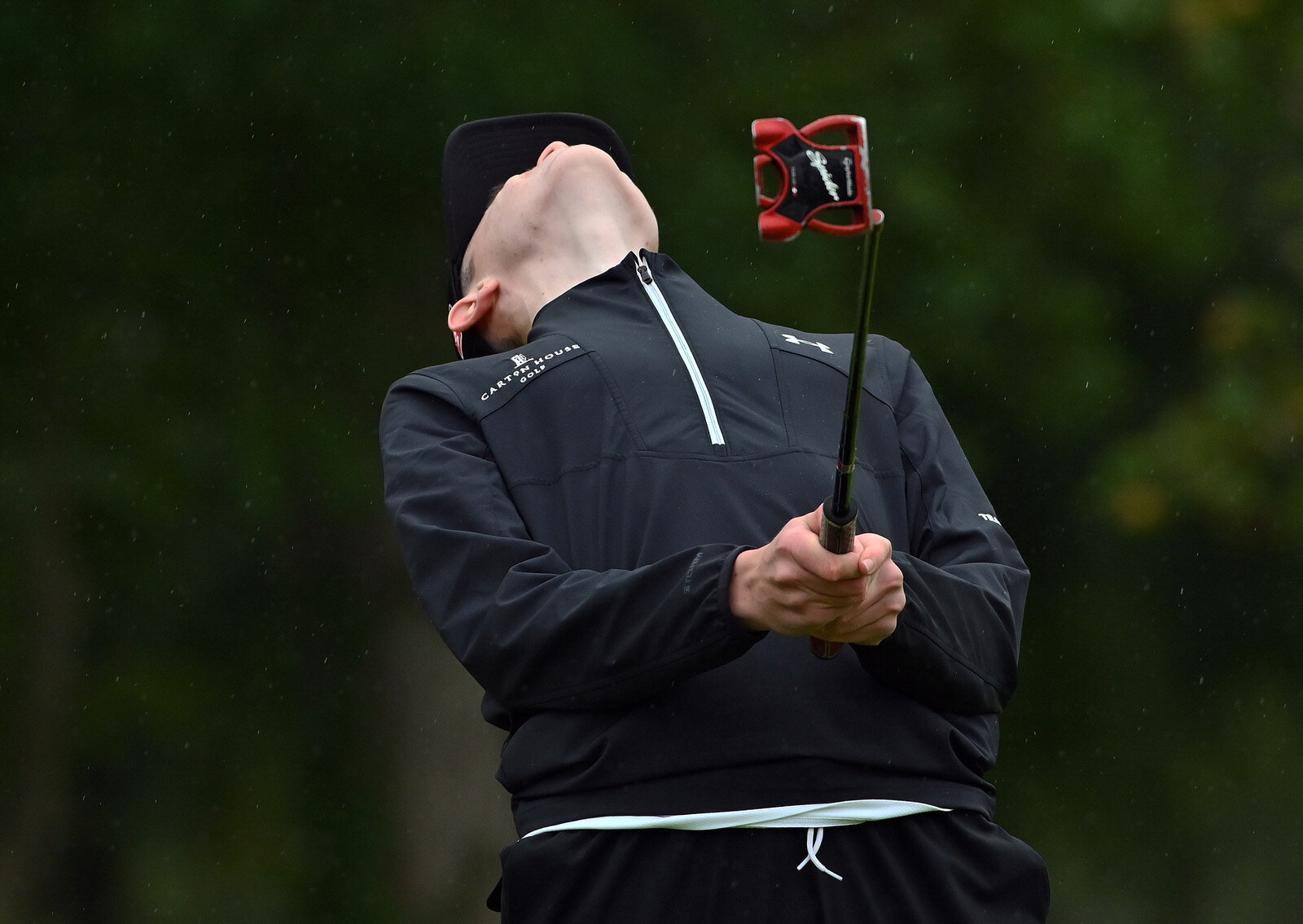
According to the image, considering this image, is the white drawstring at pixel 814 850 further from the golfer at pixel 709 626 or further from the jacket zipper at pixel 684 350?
the jacket zipper at pixel 684 350

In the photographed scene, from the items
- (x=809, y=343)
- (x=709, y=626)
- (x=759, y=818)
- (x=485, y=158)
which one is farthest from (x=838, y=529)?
(x=485, y=158)

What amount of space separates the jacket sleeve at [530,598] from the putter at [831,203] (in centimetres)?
25

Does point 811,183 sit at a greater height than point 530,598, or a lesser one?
greater

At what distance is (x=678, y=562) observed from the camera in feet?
8.38

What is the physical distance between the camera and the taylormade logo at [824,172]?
2.26 metres

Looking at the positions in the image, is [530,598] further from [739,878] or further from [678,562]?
[739,878]

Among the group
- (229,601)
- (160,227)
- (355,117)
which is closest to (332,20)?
(355,117)

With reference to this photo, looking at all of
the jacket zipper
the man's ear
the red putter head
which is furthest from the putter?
the man's ear

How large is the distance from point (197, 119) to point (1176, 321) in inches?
164

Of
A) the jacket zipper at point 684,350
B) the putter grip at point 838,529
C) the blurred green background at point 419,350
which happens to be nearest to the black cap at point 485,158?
the jacket zipper at point 684,350

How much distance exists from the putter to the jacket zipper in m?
0.62

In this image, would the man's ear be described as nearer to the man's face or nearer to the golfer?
the man's face

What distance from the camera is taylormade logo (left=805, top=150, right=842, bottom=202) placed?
2260 mm

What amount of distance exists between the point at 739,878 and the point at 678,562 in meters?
0.44
